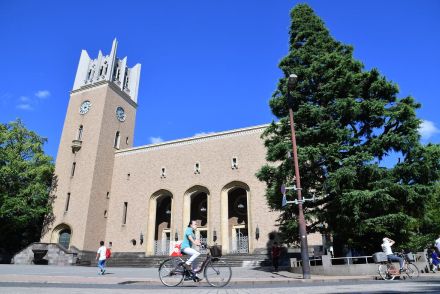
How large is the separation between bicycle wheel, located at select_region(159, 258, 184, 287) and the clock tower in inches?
799

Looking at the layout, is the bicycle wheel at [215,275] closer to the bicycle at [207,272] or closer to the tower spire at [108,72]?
the bicycle at [207,272]

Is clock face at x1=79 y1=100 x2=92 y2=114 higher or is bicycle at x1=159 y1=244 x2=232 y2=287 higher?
clock face at x1=79 y1=100 x2=92 y2=114

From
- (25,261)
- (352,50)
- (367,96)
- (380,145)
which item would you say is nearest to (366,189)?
(380,145)

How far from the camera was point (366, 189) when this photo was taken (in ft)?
35.7

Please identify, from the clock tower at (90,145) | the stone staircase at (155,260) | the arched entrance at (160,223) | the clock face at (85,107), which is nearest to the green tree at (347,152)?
the stone staircase at (155,260)

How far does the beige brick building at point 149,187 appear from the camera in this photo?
78.9 ft

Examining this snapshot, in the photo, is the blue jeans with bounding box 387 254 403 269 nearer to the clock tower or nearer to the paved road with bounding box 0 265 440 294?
the paved road with bounding box 0 265 440 294

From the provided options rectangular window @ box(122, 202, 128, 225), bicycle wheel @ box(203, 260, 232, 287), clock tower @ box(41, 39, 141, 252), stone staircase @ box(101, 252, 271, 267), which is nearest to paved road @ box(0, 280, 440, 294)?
bicycle wheel @ box(203, 260, 232, 287)

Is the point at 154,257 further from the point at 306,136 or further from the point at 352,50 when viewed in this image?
the point at 352,50

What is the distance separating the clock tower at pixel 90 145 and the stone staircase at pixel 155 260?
2.88 metres

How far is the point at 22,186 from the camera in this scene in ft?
89.2

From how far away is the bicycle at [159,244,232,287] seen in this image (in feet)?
22.3

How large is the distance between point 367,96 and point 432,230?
2106 centimetres

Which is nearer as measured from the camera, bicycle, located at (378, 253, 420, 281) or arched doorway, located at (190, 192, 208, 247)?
bicycle, located at (378, 253, 420, 281)
